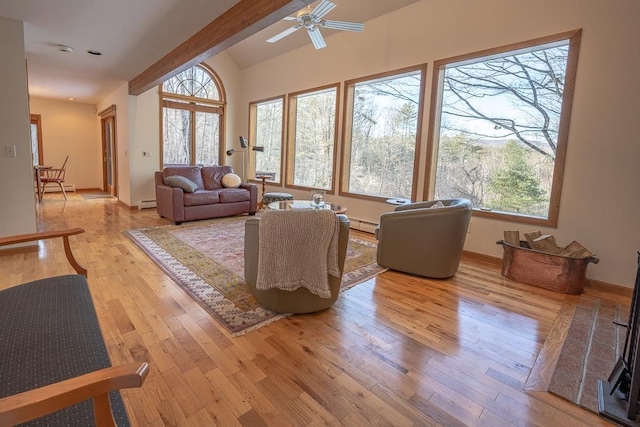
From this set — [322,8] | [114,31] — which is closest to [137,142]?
[114,31]

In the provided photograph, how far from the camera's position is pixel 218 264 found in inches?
130

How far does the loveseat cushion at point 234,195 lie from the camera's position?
220 inches

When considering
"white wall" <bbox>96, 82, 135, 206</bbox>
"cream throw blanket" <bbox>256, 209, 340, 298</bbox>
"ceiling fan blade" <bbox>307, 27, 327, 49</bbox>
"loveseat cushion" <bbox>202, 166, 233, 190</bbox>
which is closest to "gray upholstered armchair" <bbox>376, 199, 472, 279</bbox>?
"cream throw blanket" <bbox>256, 209, 340, 298</bbox>

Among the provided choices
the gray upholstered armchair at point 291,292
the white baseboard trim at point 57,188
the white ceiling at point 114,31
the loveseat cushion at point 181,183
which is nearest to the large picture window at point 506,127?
the white ceiling at point 114,31

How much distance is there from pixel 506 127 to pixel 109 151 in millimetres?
8891

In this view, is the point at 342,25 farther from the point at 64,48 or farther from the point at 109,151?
the point at 109,151

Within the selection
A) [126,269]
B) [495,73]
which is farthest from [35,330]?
[495,73]

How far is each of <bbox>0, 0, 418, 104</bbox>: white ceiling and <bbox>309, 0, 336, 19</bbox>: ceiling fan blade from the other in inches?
32.9

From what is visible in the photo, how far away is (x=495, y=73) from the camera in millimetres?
3752

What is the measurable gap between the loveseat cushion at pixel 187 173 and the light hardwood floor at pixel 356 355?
103 inches

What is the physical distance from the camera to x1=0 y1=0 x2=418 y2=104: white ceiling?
10.1 ft

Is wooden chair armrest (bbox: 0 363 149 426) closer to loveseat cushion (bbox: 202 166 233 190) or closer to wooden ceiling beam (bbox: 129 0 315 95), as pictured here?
wooden ceiling beam (bbox: 129 0 315 95)

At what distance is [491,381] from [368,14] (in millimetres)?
4804

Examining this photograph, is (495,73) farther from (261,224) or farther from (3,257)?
(3,257)
